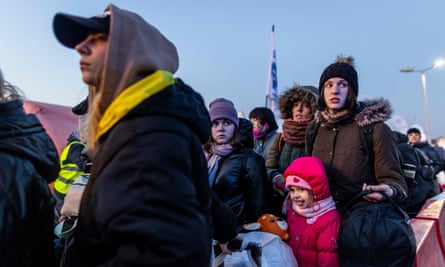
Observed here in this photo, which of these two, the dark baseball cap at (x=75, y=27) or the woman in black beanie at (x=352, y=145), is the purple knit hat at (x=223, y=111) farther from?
the dark baseball cap at (x=75, y=27)

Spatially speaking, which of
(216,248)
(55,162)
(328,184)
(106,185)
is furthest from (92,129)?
(328,184)

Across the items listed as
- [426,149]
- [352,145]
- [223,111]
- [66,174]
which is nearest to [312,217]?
[352,145]

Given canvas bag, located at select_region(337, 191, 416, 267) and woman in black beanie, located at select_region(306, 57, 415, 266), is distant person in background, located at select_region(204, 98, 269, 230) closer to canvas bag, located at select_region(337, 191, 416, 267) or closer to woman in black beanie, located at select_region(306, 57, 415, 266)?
woman in black beanie, located at select_region(306, 57, 415, 266)

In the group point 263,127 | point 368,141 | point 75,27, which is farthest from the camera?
point 263,127

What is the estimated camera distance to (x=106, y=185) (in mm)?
1098

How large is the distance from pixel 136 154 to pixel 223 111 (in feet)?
7.56

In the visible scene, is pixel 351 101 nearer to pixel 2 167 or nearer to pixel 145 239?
pixel 145 239

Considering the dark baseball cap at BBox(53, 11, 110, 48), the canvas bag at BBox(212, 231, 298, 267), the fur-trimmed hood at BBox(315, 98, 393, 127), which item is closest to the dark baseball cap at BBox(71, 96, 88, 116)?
the dark baseball cap at BBox(53, 11, 110, 48)

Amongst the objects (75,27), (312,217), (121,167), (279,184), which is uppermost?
(75,27)

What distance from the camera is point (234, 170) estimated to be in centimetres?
309

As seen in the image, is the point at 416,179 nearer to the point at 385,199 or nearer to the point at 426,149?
the point at 385,199

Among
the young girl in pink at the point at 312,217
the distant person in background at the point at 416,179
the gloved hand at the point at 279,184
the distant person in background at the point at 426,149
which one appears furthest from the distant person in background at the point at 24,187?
the distant person in background at the point at 426,149

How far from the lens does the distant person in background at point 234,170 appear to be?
3045 millimetres

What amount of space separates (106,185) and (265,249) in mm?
1575
